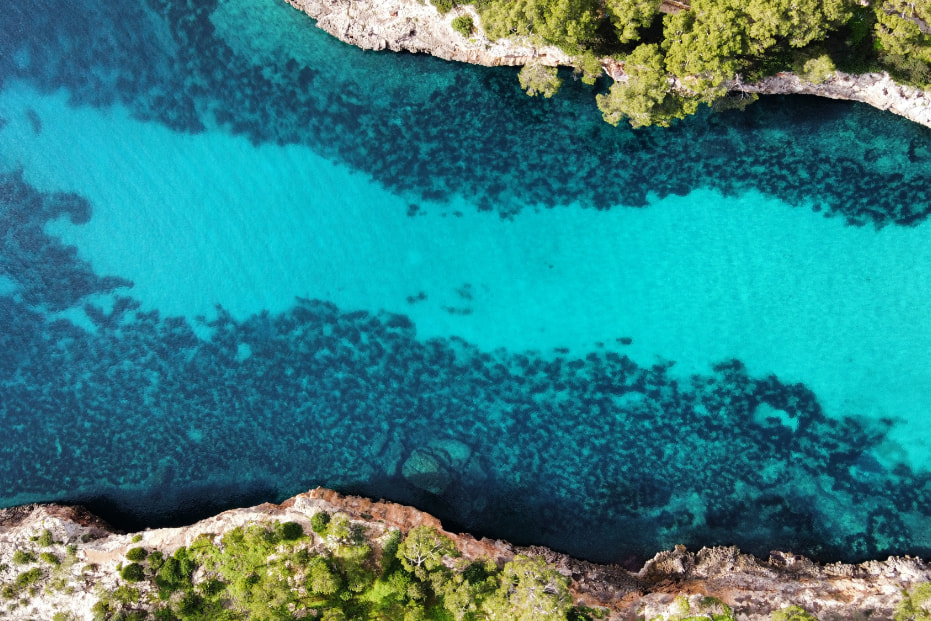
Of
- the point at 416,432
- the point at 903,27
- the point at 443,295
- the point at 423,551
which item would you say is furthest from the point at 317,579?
the point at 903,27

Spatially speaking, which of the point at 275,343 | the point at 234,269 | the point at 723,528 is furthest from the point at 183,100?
the point at 723,528

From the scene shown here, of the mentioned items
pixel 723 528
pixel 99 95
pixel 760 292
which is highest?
pixel 99 95

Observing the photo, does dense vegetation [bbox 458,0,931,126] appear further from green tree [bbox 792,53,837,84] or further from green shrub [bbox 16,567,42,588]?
green shrub [bbox 16,567,42,588]

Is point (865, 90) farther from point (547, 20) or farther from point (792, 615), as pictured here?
point (792, 615)

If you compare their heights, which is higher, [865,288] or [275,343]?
[865,288]

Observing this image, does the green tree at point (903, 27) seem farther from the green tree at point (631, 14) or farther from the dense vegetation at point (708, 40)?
the green tree at point (631, 14)

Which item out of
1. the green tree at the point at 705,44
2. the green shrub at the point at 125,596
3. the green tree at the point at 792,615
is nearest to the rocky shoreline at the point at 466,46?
the green tree at the point at 705,44

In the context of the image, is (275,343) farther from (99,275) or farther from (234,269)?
(99,275)
